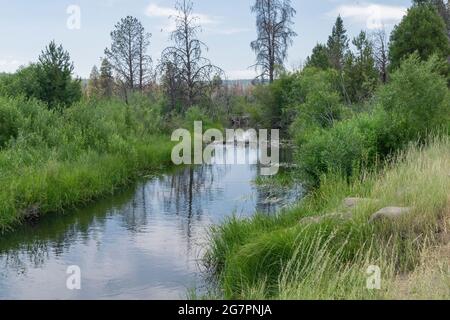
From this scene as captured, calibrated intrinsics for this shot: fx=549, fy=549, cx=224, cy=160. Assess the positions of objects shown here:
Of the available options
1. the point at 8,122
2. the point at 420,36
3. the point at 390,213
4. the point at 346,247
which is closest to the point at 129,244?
the point at 346,247

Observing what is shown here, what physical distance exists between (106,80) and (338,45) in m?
22.8

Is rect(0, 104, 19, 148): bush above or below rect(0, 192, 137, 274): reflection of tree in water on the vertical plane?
above

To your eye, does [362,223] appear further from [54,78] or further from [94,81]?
[94,81]

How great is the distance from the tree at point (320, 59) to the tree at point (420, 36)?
1156 cm

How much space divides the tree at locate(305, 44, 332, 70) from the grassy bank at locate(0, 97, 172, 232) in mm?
23626

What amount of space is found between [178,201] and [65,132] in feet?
15.1

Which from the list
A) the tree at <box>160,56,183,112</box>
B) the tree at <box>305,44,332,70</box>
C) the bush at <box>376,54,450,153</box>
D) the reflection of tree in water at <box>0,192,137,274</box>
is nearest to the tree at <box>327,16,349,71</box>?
the tree at <box>305,44,332,70</box>

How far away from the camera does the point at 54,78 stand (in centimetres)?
2150

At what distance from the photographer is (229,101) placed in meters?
53.4

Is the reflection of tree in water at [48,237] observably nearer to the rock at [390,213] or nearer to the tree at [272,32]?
the rock at [390,213]

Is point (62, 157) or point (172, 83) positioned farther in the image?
point (172, 83)

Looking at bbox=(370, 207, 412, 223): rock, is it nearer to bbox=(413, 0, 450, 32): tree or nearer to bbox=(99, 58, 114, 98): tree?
bbox=(413, 0, 450, 32): tree

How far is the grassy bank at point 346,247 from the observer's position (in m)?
5.68

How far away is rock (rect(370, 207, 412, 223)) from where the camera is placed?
7518 millimetres
